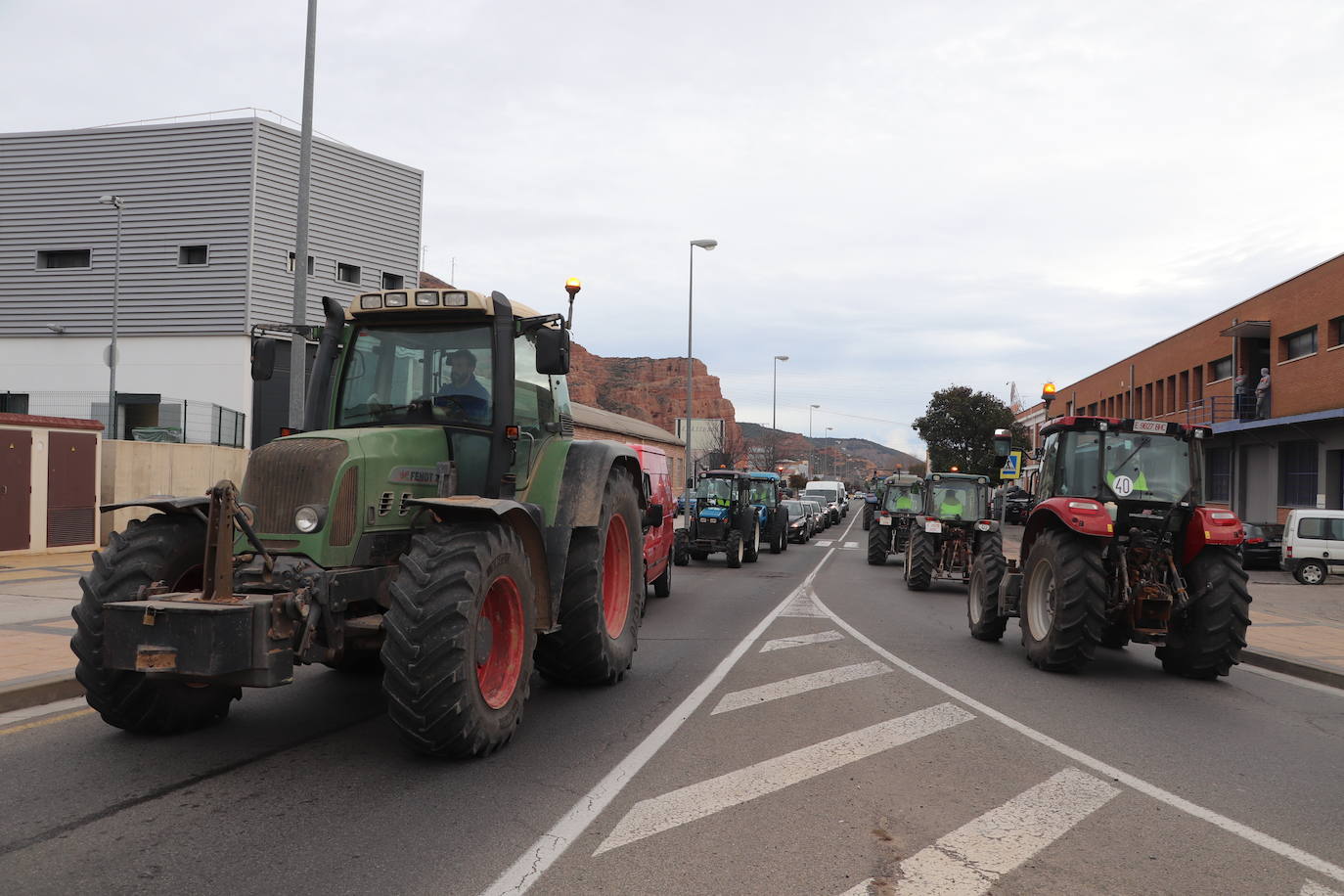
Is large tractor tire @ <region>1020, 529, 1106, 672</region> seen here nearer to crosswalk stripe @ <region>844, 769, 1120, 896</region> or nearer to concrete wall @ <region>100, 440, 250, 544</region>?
crosswalk stripe @ <region>844, 769, 1120, 896</region>

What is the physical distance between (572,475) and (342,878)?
379 cm

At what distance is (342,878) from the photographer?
12.5 feet

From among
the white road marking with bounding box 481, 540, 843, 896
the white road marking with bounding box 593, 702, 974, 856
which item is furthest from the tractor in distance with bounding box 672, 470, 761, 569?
the white road marking with bounding box 593, 702, 974, 856

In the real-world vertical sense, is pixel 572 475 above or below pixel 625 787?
above

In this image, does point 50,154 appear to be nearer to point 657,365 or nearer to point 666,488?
point 666,488

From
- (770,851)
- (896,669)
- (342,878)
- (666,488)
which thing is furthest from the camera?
(666,488)

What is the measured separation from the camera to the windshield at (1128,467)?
9.56m

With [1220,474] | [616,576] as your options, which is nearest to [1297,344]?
[1220,474]

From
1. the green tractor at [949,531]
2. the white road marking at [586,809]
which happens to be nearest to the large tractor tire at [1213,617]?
the white road marking at [586,809]

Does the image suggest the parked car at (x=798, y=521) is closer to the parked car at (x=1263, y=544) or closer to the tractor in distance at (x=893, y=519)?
the tractor in distance at (x=893, y=519)

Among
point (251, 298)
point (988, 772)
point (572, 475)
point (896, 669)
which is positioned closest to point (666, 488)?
point (896, 669)

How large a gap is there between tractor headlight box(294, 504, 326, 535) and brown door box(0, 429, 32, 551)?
556 inches

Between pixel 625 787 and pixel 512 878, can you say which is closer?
pixel 512 878

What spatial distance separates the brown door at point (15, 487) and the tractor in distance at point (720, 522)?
1253 centimetres
